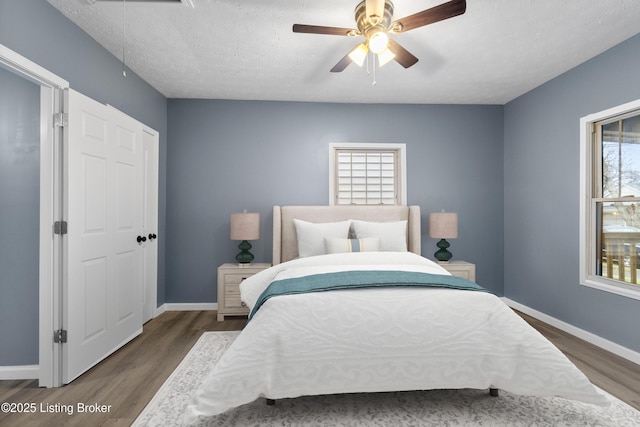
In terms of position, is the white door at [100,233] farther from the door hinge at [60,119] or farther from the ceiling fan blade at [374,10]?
the ceiling fan blade at [374,10]

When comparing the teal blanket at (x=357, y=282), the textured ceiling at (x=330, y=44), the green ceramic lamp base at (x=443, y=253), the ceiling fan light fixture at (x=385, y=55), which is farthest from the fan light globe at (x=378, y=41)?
the green ceramic lamp base at (x=443, y=253)

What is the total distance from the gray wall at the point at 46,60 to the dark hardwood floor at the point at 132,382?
32cm

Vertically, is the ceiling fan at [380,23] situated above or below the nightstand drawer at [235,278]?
above

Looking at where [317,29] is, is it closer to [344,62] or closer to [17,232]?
[344,62]

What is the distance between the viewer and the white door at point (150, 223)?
3.74 meters

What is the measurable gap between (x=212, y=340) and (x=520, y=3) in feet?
12.2

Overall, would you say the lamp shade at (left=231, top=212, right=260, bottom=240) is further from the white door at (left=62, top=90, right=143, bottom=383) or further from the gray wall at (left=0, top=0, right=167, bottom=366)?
the gray wall at (left=0, top=0, right=167, bottom=366)

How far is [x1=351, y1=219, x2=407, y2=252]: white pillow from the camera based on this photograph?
12.0 ft

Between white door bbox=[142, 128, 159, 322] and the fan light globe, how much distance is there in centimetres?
275

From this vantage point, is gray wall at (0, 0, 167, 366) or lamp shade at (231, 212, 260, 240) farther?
lamp shade at (231, 212, 260, 240)

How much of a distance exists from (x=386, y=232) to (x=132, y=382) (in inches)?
106

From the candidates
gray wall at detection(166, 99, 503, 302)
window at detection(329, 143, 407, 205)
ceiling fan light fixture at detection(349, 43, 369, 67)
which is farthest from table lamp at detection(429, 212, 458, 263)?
ceiling fan light fixture at detection(349, 43, 369, 67)

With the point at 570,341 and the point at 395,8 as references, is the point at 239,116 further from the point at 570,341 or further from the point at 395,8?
the point at 570,341

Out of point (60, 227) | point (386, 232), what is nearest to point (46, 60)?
point (60, 227)
